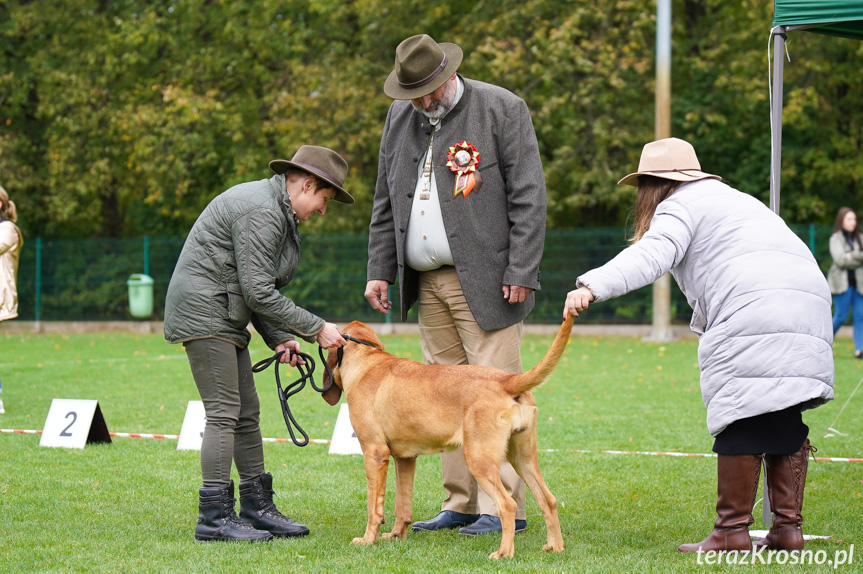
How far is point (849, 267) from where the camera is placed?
13.6 meters

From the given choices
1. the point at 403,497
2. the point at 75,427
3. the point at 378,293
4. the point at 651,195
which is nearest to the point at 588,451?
the point at 378,293

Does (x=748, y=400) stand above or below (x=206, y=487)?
above

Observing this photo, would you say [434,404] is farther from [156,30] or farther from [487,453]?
[156,30]

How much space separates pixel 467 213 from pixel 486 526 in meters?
1.62

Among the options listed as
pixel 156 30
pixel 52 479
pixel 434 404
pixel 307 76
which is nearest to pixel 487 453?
pixel 434 404

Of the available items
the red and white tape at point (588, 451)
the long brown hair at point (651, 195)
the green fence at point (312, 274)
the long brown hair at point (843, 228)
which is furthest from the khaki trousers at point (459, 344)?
the green fence at point (312, 274)

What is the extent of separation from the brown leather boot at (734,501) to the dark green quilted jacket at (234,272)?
6.75 ft

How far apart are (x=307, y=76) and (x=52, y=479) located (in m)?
17.6

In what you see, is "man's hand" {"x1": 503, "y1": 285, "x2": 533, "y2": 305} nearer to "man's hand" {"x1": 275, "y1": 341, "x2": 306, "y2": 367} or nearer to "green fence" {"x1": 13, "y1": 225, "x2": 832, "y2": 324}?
"man's hand" {"x1": 275, "y1": 341, "x2": 306, "y2": 367}

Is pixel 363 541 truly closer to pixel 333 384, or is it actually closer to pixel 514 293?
pixel 333 384

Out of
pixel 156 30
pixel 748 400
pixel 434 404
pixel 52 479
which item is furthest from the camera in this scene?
pixel 156 30

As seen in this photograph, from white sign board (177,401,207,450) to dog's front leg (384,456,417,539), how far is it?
2.70 m

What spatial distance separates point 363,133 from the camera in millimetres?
21703

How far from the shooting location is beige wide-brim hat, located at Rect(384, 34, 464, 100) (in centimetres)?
484
